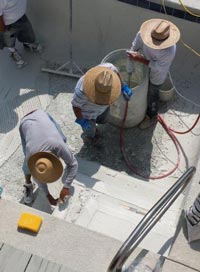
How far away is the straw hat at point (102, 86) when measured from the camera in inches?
184

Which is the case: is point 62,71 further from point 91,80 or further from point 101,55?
point 91,80

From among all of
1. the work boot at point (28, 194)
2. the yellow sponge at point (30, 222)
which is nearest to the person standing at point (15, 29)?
the work boot at point (28, 194)

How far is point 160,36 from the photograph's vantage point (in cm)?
505

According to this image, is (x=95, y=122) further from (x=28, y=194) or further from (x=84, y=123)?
(x=28, y=194)

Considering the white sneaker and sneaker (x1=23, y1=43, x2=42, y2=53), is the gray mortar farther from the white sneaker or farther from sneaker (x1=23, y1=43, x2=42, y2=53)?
the white sneaker

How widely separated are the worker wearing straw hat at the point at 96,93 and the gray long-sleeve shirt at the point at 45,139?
1.93 ft

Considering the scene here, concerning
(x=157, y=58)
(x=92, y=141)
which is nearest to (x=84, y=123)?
(x=92, y=141)

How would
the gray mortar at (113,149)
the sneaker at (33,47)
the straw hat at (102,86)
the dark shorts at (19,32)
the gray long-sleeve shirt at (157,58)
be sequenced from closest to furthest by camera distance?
the straw hat at (102,86) → the gray long-sleeve shirt at (157,58) → the gray mortar at (113,149) → the dark shorts at (19,32) → the sneaker at (33,47)

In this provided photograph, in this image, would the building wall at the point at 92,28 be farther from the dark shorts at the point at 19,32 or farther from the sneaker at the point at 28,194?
the sneaker at the point at 28,194

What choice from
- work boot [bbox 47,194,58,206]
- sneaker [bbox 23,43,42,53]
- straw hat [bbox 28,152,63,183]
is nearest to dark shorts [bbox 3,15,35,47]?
sneaker [bbox 23,43,42,53]

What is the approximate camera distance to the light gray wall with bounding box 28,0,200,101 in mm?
6164

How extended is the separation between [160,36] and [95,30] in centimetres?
176

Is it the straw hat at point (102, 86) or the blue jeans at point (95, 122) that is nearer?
the straw hat at point (102, 86)

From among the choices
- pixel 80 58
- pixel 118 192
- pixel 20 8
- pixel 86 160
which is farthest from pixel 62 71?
pixel 118 192
